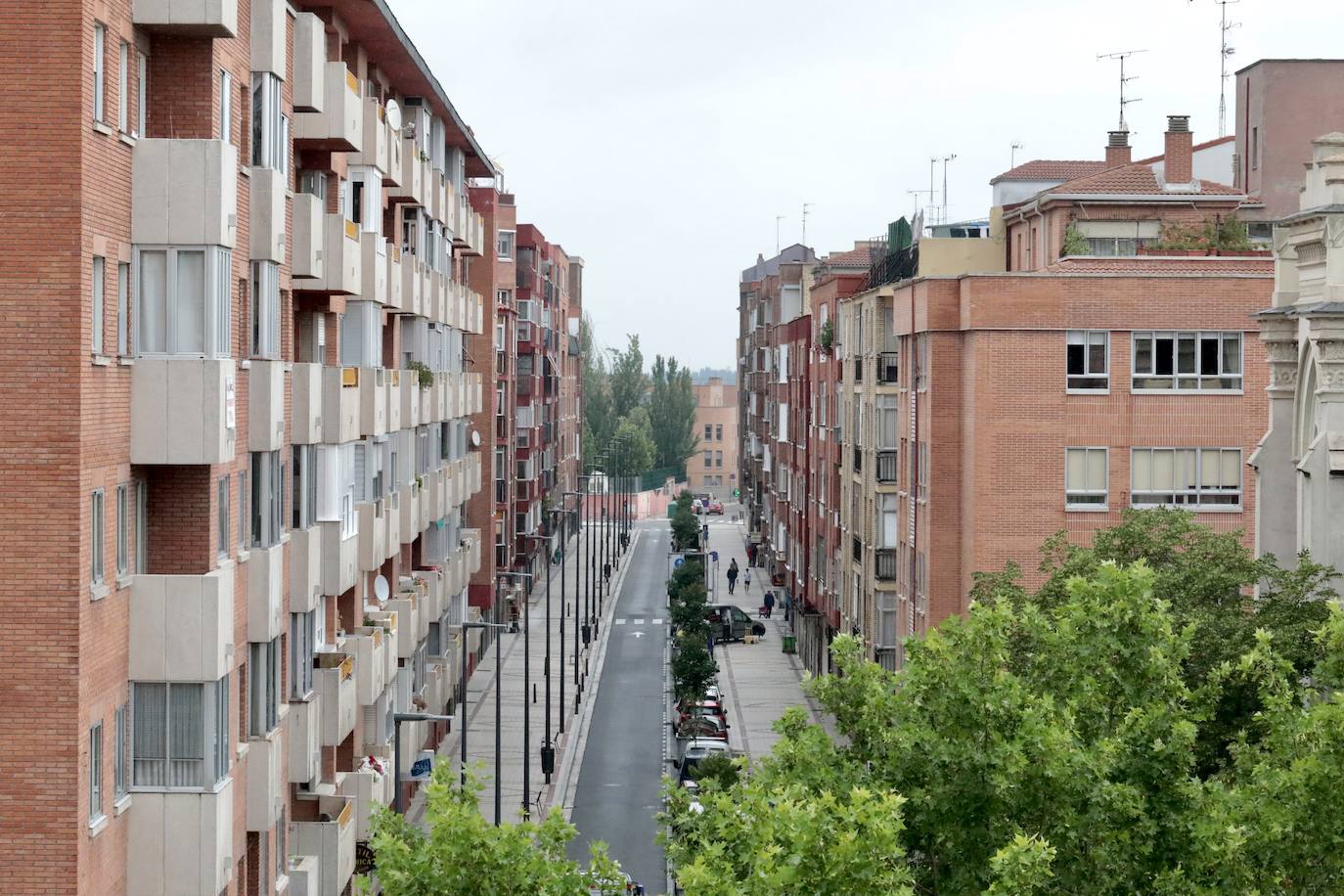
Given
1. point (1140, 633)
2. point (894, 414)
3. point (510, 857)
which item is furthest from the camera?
point (894, 414)

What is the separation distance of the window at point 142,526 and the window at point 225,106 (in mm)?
4577

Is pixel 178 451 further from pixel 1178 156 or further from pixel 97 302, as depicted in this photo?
pixel 1178 156

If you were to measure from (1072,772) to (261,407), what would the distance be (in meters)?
13.3

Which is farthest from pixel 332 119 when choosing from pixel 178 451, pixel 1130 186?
pixel 1130 186

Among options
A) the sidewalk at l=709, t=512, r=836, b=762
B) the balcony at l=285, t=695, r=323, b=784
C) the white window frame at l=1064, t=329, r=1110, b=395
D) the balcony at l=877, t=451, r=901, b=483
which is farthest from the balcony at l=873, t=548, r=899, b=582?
the balcony at l=285, t=695, r=323, b=784

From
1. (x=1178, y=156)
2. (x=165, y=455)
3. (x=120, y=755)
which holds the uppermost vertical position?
(x=1178, y=156)

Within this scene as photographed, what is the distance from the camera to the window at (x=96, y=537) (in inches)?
907

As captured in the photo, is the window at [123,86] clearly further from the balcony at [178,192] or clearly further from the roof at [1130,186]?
the roof at [1130,186]

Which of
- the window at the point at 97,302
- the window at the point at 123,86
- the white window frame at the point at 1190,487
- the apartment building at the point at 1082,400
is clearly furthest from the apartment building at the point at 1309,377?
the window at the point at 97,302

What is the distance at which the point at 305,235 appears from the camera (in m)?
34.2

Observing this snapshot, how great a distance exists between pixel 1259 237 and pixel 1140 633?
36.6 m

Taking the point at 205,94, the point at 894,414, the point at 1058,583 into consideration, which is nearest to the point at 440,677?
the point at 894,414

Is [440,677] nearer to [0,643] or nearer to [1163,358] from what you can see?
[1163,358]

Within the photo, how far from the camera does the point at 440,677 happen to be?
195ft
